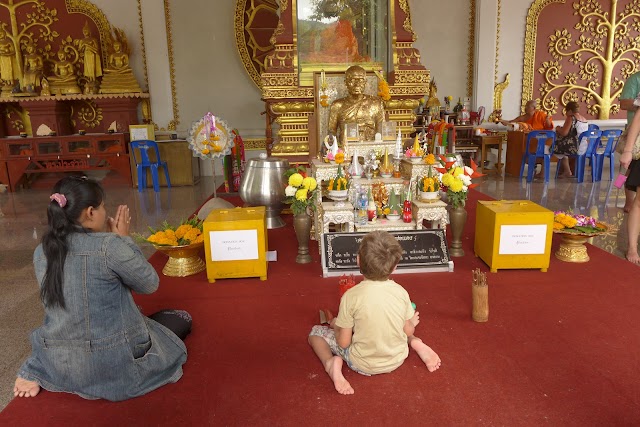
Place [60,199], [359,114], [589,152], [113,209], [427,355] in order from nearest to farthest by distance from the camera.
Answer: [60,199]
[427,355]
[359,114]
[113,209]
[589,152]

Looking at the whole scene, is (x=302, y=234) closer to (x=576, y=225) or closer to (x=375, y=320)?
(x=375, y=320)

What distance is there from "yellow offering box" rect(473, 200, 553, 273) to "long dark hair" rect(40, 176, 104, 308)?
301 centimetres

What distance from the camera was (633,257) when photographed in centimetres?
427

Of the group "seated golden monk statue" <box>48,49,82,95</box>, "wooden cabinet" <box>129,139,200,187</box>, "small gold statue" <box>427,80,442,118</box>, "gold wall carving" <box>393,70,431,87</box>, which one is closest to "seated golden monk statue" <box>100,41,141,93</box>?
"seated golden monk statue" <box>48,49,82,95</box>

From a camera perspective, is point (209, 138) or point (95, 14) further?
point (95, 14)

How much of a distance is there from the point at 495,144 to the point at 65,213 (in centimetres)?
902

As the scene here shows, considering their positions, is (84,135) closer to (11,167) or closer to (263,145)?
(11,167)

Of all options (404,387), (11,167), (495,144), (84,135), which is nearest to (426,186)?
(404,387)

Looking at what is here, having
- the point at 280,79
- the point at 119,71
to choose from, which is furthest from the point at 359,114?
the point at 119,71

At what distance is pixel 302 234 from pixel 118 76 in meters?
6.90

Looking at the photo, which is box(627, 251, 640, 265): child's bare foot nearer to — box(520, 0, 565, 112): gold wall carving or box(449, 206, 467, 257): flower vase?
box(449, 206, 467, 257): flower vase

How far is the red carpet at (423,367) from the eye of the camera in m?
2.31

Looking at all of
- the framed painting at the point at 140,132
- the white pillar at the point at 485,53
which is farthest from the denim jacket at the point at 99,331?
the white pillar at the point at 485,53

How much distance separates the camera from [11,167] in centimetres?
898
